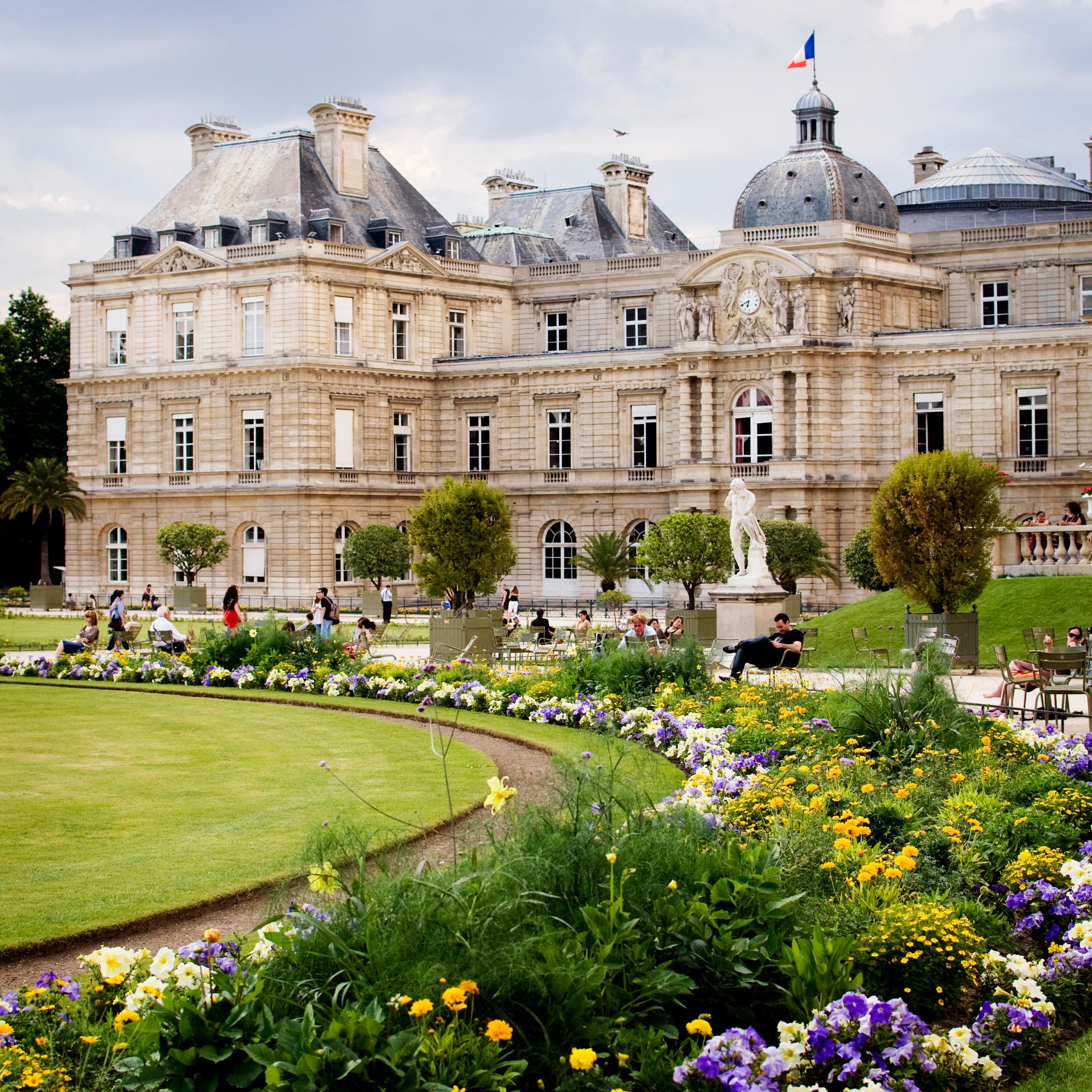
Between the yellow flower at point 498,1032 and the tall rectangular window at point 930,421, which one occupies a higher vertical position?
the tall rectangular window at point 930,421

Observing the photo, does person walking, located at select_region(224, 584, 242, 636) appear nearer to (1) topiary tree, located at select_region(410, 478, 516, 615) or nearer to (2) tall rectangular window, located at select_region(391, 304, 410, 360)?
(1) topiary tree, located at select_region(410, 478, 516, 615)

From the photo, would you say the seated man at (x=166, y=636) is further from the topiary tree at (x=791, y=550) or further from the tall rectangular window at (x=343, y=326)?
the tall rectangular window at (x=343, y=326)

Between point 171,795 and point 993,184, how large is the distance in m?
58.6

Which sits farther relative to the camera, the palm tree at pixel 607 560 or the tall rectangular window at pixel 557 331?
the tall rectangular window at pixel 557 331

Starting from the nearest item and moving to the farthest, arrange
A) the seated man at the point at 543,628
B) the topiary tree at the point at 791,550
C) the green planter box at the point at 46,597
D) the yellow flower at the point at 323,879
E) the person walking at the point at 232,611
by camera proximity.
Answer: the yellow flower at the point at 323,879
the person walking at the point at 232,611
the seated man at the point at 543,628
the topiary tree at the point at 791,550
the green planter box at the point at 46,597

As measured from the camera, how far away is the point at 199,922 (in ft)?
38.0

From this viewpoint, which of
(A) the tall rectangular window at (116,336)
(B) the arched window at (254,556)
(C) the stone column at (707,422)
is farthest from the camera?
(A) the tall rectangular window at (116,336)

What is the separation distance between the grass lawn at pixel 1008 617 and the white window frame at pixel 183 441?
107 ft

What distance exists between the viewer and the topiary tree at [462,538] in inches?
1610

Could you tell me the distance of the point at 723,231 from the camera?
5797 cm

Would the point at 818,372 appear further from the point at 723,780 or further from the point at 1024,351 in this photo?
the point at 723,780

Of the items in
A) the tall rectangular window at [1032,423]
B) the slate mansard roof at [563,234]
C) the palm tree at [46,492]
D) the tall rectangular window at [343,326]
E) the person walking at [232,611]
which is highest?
the slate mansard roof at [563,234]

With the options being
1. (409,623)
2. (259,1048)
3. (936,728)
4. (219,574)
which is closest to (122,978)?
(259,1048)

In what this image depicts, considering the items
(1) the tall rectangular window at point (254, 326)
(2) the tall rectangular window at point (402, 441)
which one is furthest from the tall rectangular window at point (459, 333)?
(1) the tall rectangular window at point (254, 326)
